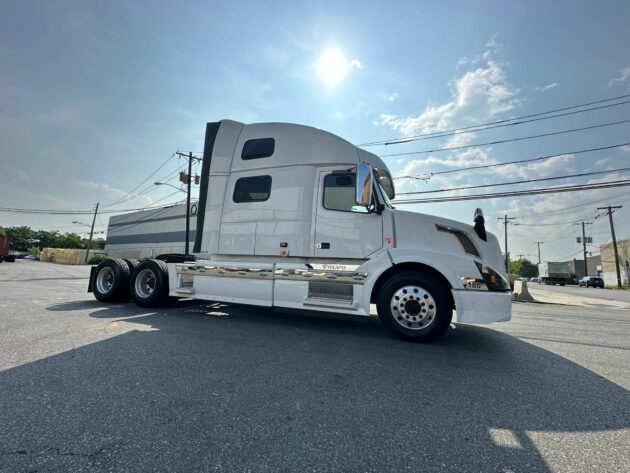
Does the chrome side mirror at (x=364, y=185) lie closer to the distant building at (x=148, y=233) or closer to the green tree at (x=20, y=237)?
the distant building at (x=148, y=233)

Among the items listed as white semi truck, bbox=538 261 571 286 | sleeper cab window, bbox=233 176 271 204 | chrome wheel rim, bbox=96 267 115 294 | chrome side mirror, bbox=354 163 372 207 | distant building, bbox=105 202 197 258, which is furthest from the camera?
distant building, bbox=105 202 197 258

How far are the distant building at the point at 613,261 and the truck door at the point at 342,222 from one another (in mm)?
59241

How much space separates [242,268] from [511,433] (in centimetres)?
432

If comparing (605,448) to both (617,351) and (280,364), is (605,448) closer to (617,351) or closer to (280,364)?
(280,364)

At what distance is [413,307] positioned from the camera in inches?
169

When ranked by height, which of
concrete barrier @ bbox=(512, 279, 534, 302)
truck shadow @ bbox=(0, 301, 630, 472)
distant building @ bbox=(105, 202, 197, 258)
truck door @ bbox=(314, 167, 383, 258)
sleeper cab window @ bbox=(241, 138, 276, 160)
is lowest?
truck shadow @ bbox=(0, 301, 630, 472)

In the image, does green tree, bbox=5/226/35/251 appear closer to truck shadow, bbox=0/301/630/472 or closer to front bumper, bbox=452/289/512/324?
truck shadow, bbox=0/301/630/472

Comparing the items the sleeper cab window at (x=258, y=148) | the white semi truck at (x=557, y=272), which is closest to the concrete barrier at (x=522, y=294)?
the sleeper cab window at (x=258, y=148)

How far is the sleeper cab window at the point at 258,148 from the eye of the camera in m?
5.57

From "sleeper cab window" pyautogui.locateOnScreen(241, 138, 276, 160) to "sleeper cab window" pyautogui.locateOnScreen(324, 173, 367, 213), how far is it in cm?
129

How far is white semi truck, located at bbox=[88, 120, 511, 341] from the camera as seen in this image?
4.26m

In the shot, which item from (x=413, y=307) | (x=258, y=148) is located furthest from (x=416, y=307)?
(x=258, y=148)

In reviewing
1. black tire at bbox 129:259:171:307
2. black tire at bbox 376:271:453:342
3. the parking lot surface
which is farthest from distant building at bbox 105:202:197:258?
black tire at bbox 376:271:453:342

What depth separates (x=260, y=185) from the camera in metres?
5.52
